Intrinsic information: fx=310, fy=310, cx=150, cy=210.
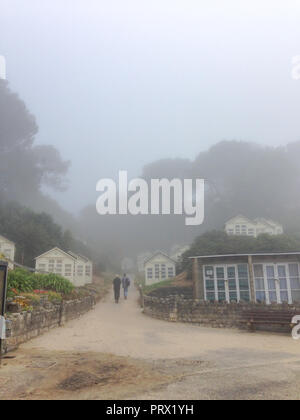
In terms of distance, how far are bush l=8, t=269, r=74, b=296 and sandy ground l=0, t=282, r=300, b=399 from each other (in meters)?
3.01

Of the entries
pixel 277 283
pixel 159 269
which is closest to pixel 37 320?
pixel 277 283

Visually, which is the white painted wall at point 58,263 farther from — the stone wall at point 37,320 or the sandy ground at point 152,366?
the sandy ground at point 152,366

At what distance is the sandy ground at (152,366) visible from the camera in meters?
4.71

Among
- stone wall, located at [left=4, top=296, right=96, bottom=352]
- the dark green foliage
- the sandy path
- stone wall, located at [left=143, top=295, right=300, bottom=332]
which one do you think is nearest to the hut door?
stone wall, located at [left=143, top=295, right=300, bottom=332]

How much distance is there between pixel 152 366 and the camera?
6.46m

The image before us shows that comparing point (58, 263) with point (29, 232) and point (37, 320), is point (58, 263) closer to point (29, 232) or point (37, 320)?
point (29, 232)

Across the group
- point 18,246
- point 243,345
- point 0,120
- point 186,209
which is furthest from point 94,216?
point 243,345

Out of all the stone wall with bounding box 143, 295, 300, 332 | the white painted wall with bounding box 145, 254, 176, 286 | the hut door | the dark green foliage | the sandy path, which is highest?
the dark green foliage

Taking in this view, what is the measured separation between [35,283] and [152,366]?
387 inches

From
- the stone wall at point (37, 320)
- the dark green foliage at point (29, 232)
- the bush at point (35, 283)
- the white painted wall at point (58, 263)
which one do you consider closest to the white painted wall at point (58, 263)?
the white painted wall at point (58, 263)

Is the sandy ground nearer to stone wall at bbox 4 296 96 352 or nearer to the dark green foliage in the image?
stone wall at bbox 4 296 96 352

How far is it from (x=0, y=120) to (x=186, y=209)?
153ft

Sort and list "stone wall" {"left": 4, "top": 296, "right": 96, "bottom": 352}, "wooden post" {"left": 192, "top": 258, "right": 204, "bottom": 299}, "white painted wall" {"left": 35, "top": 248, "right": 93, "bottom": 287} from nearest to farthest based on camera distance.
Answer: "stone wall" {"left": 4, "top": 296, "right": 96, "bottom": 352}
"wooden post" {"left": 192, "top": 258, "right": 204, "bottom": 299}
"white painted wall" {"left": 35, "top": 248, "right": 93, "bottom": 287}

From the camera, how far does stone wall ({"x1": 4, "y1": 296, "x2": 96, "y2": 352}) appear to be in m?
8.24
